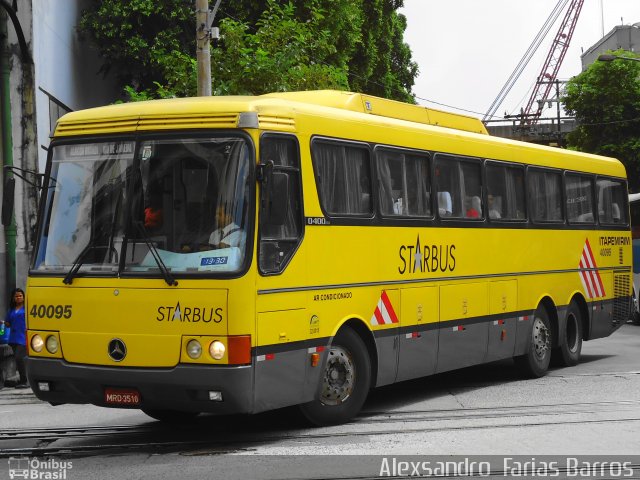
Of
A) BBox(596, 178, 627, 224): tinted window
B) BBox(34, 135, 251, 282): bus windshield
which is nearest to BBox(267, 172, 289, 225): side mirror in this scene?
BBox(34, 135, 251, 282): bus windshield

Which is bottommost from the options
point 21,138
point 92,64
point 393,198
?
point 393,198

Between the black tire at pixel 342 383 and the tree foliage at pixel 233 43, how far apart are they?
41.5 feet

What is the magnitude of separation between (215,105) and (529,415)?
451 cm

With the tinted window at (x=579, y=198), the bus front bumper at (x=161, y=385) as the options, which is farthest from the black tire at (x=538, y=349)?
the bus front bumper at (x=161, y=385)

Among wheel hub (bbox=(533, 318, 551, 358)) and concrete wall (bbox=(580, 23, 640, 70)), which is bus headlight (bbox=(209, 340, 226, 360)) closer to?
wheel hub (bbox=(533, 318, 551, 358))

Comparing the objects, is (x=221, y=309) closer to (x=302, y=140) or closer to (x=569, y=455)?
(x=302, y=140)

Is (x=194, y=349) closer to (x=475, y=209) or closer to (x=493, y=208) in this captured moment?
(x=475, y=209)

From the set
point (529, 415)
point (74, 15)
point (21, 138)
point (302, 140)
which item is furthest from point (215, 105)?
point (74, 15)

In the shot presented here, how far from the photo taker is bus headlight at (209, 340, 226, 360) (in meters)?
9.41

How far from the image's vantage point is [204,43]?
19.9 metres

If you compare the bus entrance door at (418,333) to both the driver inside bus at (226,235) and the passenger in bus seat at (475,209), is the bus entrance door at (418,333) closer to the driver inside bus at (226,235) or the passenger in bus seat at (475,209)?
the passenger in bus seat at (475,209)

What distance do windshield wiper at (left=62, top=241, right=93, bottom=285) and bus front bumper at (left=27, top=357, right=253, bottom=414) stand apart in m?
0.72

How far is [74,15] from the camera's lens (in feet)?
89.6

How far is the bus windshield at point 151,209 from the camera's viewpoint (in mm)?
9641
